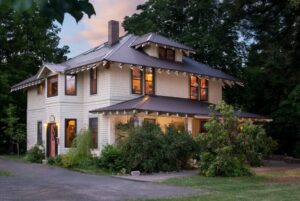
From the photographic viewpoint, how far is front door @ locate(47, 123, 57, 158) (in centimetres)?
2755

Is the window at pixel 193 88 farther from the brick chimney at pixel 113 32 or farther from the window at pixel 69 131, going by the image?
the window at pixel 69 131

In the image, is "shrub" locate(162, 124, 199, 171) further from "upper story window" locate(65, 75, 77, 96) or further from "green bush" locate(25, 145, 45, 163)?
"green bush" locate(25, 145, 45, 163)

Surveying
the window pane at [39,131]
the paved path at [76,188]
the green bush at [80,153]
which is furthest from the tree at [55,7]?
the window pane at [39,131]

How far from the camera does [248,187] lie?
1469cm

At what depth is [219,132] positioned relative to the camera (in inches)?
739

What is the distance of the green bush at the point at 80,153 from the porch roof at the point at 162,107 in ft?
5.23

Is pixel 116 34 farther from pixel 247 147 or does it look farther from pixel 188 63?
pixel 247 147

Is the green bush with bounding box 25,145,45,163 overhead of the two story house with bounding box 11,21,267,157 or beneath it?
beneath

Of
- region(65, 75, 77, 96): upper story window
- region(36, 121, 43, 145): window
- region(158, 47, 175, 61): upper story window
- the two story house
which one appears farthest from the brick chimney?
region(36, 121, 43, 145): window

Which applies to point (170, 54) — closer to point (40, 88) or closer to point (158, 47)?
point (158, 47)

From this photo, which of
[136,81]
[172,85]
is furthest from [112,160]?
[172,85]

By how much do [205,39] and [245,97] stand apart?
542cm

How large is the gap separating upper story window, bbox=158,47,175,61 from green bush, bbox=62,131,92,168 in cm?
747

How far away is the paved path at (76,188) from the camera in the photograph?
499 inches
